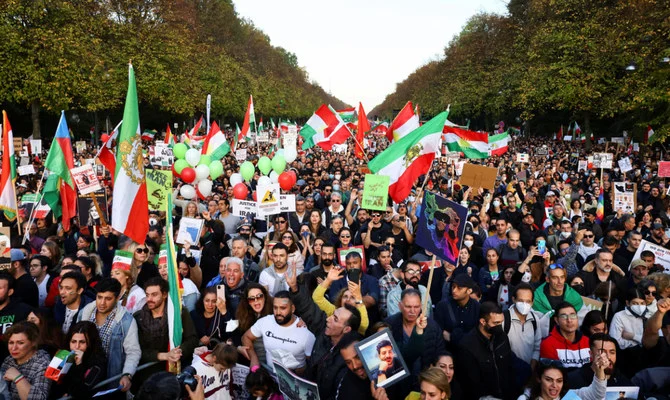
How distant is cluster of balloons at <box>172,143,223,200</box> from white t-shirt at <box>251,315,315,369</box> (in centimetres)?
740

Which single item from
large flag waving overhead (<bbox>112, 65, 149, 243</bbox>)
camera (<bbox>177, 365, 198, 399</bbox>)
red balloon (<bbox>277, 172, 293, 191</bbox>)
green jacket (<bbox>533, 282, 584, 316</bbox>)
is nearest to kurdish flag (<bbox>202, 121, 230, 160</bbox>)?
red balloon (<bbox>277, 172, 293, 191</bbox>)

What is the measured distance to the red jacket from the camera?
454 cm

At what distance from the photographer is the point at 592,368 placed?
408 cm

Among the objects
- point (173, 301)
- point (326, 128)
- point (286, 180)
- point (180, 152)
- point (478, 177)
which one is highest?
point (326, 128)

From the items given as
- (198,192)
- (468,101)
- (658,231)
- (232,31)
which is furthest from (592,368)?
(232,31)

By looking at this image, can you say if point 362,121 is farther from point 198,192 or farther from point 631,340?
point 631,340

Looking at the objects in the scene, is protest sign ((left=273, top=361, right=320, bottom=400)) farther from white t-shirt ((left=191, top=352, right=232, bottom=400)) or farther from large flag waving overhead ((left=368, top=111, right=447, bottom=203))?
large flag waving overhead ((left=368, top=111, right=447, bottom=203))

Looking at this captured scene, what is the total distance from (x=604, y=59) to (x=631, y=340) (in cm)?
2633

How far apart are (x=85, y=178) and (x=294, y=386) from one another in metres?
5.98

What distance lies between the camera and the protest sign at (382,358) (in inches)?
142

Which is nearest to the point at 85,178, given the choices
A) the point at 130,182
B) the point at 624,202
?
the point at 130,182

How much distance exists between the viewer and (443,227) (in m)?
5.23

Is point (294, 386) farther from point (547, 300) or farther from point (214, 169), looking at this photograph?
point (214, 169)

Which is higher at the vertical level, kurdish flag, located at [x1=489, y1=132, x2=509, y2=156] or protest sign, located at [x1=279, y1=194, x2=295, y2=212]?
kurdish flag, located at [x1=489, y1=132, x2=509, y2=156]
